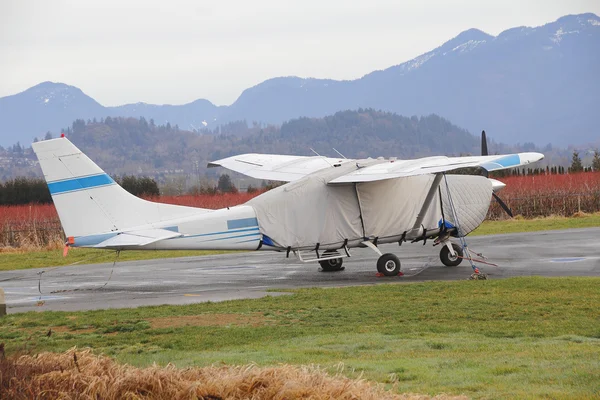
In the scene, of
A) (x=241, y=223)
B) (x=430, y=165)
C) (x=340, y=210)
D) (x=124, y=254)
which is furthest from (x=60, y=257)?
(x=430, y=165)

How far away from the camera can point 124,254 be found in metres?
32.6

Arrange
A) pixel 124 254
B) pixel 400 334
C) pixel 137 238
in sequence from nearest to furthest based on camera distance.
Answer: pixel 400 334 < pixel 137 238 < pixel 124 254

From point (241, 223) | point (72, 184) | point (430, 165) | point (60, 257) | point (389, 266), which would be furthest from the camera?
point (60, 257)

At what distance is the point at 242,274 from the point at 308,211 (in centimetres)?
298

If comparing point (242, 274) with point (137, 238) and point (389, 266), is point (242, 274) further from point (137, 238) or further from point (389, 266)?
point (137, 238)

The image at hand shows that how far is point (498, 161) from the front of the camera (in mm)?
18828

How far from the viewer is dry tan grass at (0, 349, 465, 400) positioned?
18.6 ft

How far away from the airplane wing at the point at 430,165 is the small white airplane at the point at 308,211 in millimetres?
27

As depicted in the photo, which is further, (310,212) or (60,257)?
(60,257)

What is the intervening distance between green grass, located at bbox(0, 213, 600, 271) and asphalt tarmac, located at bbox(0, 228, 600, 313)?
203cm

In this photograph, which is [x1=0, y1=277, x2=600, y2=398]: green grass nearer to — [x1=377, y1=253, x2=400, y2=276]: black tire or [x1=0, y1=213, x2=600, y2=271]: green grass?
[x1=377, y1=253, x2=400, y2=276]: black tire

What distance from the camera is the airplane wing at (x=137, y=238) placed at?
61.6ft

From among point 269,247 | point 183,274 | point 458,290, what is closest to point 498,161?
point 458,290

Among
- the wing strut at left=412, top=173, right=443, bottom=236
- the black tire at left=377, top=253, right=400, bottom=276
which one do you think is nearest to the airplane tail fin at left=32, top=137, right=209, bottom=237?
the black tire at left=377, top=253, right=400, bottom=276
